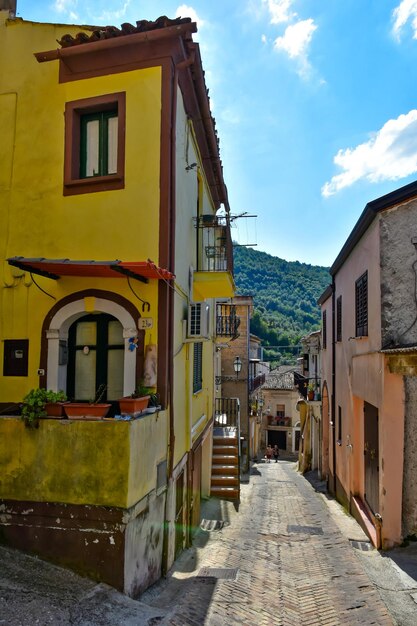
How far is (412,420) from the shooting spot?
8.94 m

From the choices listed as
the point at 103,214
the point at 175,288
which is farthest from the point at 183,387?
the point at 103,214

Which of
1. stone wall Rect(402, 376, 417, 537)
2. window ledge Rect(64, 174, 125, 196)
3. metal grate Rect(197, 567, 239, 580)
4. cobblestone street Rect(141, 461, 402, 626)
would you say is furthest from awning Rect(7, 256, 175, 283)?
stone wall Rect(402, 376, 417, 537)

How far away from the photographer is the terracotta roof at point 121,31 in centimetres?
794

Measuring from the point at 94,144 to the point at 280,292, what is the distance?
102 m

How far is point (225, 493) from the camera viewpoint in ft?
49.4

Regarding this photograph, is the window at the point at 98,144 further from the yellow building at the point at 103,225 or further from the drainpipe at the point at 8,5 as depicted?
the drainpipe at the point at 8,5

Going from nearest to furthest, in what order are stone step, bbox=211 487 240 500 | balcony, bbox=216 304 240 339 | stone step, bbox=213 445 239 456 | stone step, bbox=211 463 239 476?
stone step, bbox=211 487 240 500
stone step, bbox=211 463 239 476
stone step, bbox=213 445 239 456
balcony, bbox=216 304 240 339

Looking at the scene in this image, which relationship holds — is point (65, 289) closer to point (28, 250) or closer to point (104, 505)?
point (28, 250)

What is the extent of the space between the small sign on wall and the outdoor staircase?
931 cm

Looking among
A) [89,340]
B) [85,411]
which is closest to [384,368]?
[89,340]

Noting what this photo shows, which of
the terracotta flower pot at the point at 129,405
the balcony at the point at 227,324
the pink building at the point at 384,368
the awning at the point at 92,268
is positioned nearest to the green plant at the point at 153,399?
the terracotta flower pot at the point at 129,405

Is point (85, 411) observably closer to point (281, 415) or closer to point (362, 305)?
point (362, 305)

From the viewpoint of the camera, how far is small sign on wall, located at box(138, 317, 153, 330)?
7750mm

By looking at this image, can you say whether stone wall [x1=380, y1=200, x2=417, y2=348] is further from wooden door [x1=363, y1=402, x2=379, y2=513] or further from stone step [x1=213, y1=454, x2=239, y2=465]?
stone step [x1=213, y1=454, x2=239, y2=465]
